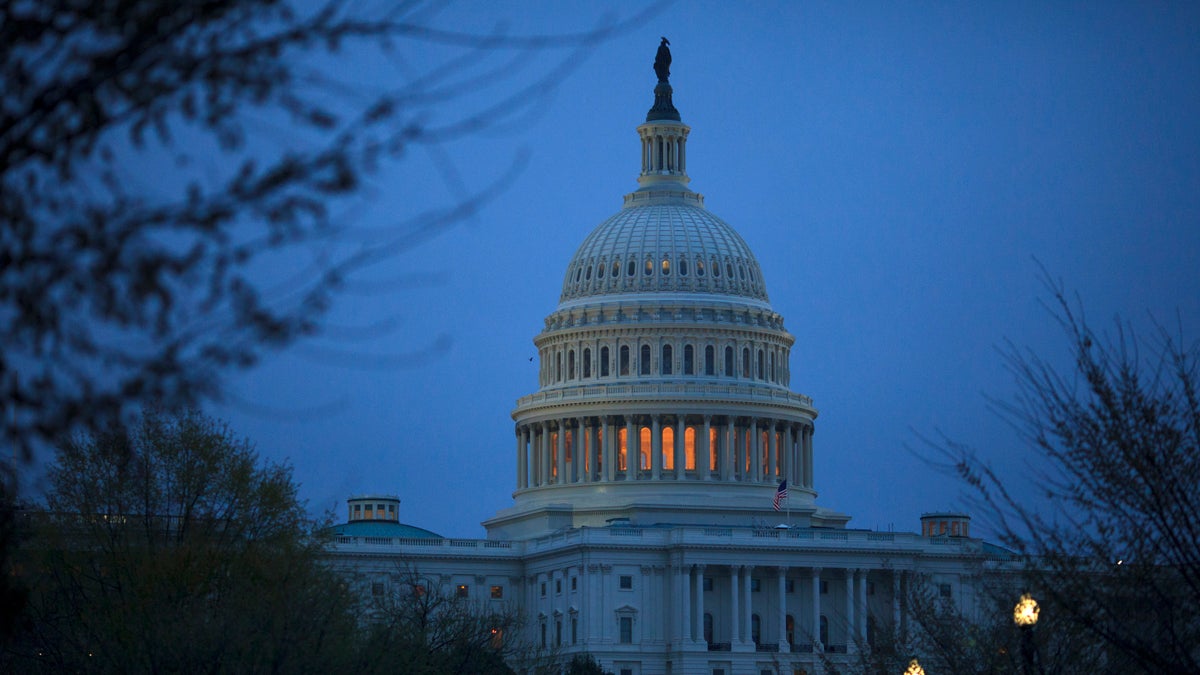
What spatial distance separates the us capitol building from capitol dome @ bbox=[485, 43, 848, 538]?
0.54 ft

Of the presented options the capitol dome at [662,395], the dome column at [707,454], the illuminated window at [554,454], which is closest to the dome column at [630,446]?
the capitol dome at [662,395]

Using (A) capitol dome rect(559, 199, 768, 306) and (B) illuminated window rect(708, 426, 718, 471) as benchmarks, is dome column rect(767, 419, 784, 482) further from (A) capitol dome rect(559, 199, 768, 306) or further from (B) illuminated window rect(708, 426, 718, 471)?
(A) capitol dome rect(559, 199, 768, 306)

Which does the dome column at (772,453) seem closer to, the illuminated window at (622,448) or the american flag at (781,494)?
the illuminated window at (622,448)

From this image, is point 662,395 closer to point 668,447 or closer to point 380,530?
point 668,447

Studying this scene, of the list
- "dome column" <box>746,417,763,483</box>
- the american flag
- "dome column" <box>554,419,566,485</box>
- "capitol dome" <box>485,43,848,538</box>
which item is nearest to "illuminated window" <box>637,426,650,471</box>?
"capitol dome" <box>485,43,848,538</box>

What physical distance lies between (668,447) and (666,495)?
22.3 ft

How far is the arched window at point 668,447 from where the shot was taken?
178 meters

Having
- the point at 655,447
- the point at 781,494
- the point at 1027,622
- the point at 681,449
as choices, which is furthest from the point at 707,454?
the point at 1027,622

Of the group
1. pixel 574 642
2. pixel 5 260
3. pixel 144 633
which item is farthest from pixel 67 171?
pixel 574 642

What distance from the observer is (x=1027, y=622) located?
133 feet

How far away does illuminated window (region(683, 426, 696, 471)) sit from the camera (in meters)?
176

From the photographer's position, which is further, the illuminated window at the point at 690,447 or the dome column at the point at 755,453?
the dome column at the point at 755,453

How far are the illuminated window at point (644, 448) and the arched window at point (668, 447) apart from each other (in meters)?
1.43

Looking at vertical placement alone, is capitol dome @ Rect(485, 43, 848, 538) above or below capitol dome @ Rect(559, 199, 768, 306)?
below
